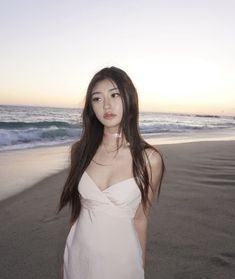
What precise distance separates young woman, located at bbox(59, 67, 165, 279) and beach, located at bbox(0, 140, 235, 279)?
4.83 ft

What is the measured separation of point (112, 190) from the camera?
6.83ft

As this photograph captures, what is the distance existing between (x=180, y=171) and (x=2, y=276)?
5.49m

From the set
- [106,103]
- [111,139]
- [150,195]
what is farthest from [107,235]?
[106,103]

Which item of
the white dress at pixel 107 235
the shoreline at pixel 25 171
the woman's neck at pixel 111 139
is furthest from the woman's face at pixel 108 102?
the shoreline at pixel 25 171

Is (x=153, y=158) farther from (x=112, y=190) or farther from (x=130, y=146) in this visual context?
(x=112, y=190)

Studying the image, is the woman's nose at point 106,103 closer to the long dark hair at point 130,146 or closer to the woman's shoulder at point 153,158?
the long dark hair at point 130,146

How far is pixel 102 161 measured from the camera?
2377 millimetres

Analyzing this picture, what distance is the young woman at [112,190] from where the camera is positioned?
2090 millimetres

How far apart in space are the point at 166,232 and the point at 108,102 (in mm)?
2678

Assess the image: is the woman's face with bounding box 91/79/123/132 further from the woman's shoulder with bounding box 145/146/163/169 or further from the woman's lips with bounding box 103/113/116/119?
the woman's shoulder with bounding box 145/146/163/169

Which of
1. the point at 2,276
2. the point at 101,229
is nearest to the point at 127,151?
the point at 101,229

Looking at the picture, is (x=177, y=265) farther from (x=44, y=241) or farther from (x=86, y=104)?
(x=86, y=104)

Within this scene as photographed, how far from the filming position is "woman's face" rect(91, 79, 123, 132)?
229cm

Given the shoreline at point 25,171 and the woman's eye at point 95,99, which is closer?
the woman's eye at point 95,99
